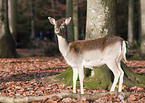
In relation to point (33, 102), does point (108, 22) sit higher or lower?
higher

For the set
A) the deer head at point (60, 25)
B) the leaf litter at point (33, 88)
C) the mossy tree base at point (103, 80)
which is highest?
the deer head at point (60, 25)

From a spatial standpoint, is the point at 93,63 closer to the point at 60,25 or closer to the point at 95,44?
the point at 95,44

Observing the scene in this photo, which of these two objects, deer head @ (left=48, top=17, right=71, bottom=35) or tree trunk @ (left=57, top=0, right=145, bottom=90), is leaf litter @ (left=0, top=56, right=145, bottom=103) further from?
deer head @ (left=48, top=17, right=71, bottom=35)

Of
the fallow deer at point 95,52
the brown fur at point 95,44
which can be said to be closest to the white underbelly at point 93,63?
the fallow deer at point 95,52

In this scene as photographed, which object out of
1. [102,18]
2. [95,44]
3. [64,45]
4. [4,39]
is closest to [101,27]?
[102,18]

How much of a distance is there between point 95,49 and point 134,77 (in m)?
2.36

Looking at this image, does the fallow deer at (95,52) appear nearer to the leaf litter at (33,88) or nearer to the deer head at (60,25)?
the deer head at (60,25)

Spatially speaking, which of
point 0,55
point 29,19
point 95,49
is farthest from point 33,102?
point 29,19

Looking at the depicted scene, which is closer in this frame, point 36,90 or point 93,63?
point 93,63

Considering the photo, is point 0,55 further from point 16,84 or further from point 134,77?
point 134,77

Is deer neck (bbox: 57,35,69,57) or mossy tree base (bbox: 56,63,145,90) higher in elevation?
deer neck (bbox: 57,35,69,57)

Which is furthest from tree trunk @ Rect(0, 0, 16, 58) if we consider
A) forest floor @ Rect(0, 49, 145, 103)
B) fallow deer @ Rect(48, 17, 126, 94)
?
fallow deer @ Rect(48, 17, 126, 94)

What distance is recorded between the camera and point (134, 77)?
676 centimetres

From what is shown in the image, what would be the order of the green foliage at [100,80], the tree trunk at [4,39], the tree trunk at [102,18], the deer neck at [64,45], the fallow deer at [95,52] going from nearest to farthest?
the fallow deer at [95,52], the deer neck at [64,45], the green foliage at [100,80], the tree trunk at [102,18], the tree trunk at [4,39]
